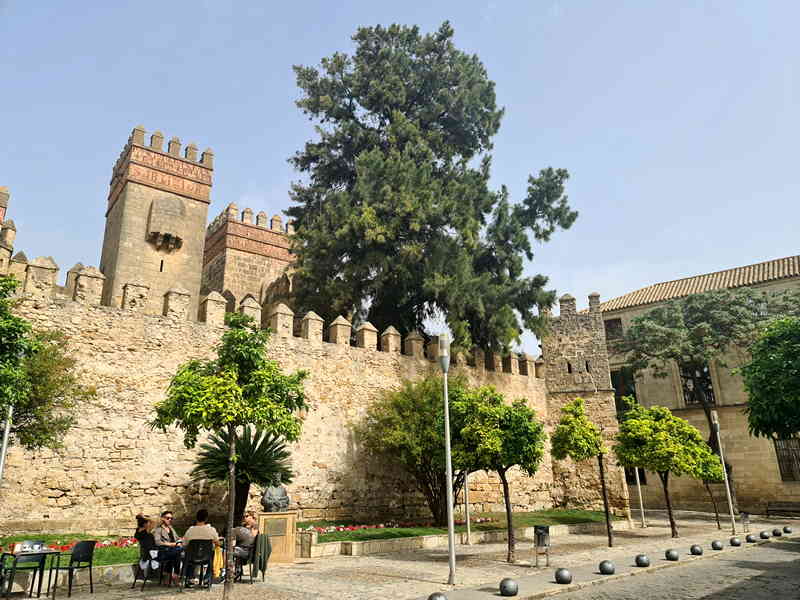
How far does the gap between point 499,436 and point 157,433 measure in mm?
7758

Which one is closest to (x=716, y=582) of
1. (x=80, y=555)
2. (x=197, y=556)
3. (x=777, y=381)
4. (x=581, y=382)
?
(x=777, y=381)

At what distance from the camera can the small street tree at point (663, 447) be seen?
15.0 metres

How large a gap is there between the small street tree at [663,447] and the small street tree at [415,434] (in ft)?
15.8

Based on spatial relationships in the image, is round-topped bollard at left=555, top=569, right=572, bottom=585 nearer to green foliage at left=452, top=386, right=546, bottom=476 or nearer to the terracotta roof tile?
green foliage at left=452, top=386, right=546, bottom=476

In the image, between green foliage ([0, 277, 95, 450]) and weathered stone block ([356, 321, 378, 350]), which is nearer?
green foliage ([0, 277, 95, 450])

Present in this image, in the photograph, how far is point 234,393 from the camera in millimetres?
7613

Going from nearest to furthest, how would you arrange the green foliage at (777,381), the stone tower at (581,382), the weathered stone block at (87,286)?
1. the green foliage at (777,381)
2. the weathered stone block at (87,286)
3. the stone tower at (581,382)

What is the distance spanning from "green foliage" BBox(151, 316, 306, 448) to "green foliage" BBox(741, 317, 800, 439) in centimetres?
1056

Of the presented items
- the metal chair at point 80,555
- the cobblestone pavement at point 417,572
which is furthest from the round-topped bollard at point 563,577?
the metal chair at point 80,555

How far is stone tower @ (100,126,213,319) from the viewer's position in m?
20.5

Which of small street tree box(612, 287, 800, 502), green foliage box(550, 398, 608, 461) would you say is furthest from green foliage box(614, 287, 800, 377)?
green foliage box(550, 398, 608, 461)

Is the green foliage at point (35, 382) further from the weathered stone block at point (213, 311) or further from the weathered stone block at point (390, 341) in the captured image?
the weathered stone block at point (390, 341)

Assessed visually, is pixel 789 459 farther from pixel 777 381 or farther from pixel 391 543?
pixel 391 543

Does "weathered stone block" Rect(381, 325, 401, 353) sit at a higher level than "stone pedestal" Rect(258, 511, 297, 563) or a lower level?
higher
